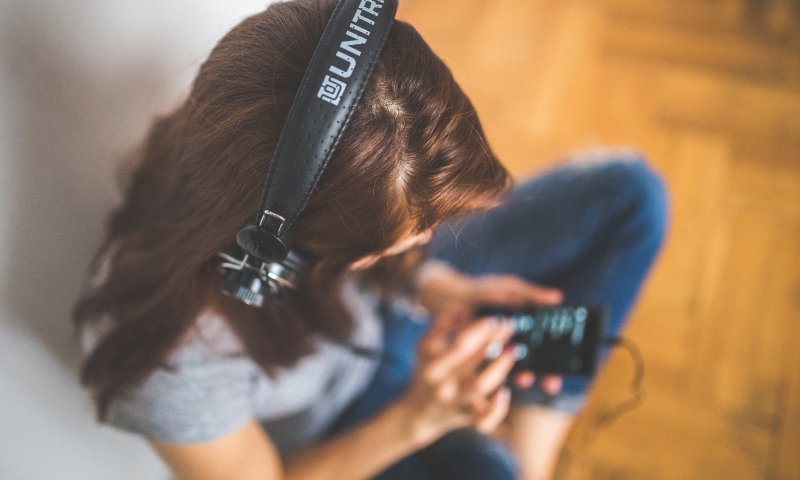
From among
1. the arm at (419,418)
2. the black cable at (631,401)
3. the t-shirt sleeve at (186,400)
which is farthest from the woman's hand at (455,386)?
the black cable at (631,401)

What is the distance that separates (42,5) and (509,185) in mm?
449

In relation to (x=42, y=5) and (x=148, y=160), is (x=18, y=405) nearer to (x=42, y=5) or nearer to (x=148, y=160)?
(x=148, y=160)

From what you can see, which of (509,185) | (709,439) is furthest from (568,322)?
(709,439)

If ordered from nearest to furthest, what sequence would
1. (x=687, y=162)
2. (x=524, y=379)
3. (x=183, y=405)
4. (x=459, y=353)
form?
(x=183, y=405), (x=459, y=353), (x=524, y=379), (x=687, y=162)

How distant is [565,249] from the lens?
836 mm

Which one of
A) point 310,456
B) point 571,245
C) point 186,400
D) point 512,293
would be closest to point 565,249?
point 571,245

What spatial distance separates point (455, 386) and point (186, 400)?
1.00ft

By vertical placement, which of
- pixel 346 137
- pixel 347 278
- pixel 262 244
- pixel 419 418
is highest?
pixel 346 137

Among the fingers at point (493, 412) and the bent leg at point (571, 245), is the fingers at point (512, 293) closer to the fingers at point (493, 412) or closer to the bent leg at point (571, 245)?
the bent leg at point (571, 245)

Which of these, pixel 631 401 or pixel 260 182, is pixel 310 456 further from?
pixel 631 401

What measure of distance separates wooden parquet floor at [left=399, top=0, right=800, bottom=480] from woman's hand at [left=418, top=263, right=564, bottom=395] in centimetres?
31

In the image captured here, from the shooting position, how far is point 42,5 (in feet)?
1.48

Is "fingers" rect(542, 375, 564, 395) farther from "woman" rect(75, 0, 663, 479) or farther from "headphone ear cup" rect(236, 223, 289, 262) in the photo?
"headphone ear cup" rect(236, 223, 289, 262)

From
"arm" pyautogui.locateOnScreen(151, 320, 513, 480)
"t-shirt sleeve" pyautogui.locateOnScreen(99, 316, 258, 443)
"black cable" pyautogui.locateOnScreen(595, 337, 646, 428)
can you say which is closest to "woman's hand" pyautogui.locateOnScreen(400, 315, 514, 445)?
"arm" pyautogui.locateOnScreen(151, 320, 513, 480)
